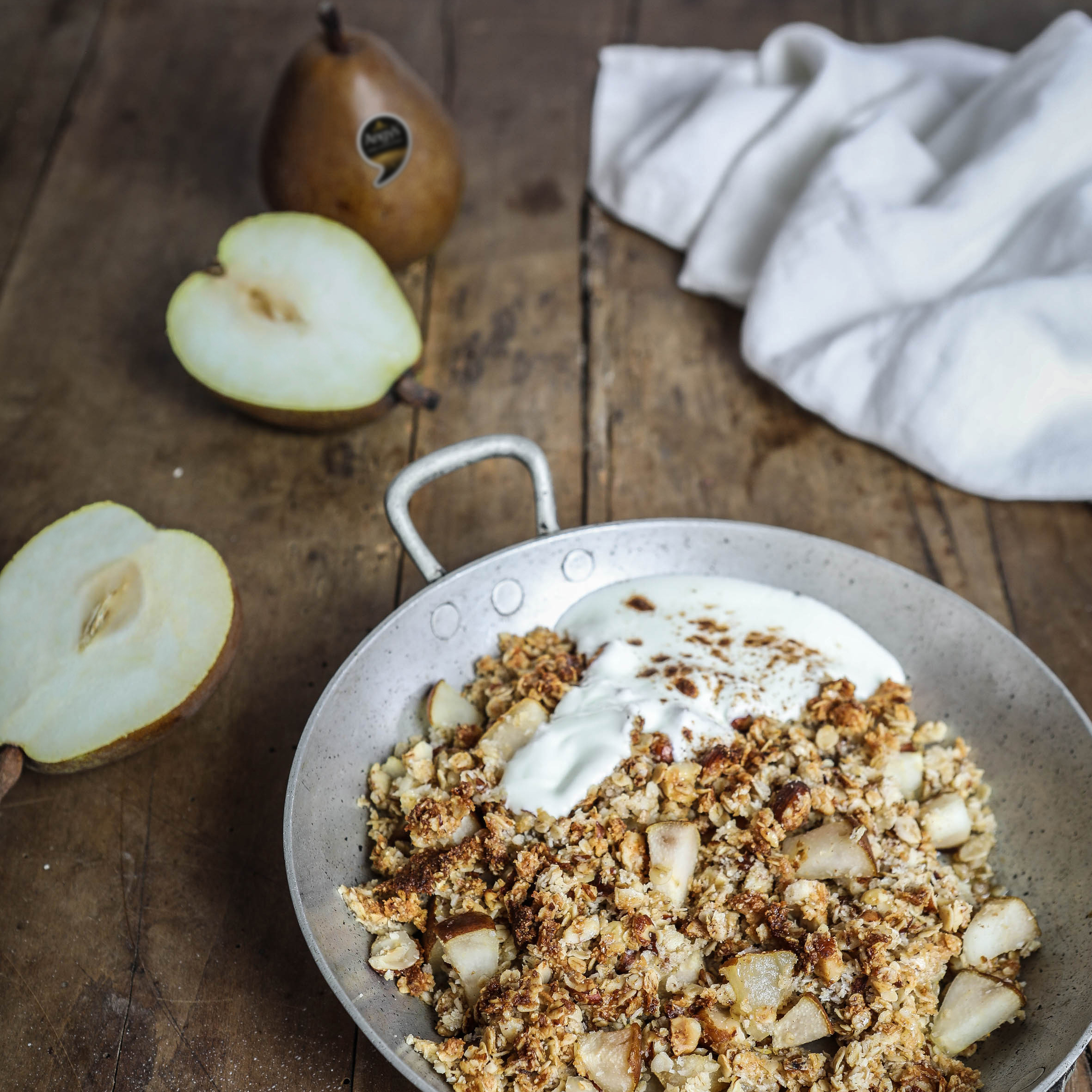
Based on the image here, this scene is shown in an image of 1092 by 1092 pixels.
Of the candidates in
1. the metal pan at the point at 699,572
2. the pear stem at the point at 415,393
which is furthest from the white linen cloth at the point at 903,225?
the pear stem at the point at 415,393

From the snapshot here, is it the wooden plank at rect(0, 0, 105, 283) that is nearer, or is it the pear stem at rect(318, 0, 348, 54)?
the pear stem at rect(318, 0, 348, 54)

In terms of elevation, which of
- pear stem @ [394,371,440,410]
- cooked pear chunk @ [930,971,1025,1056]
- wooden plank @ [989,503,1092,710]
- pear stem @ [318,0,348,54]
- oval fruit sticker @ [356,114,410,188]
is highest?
pear stem @ [318,0,348,54]

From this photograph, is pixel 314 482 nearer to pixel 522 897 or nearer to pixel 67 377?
pixel 67 377

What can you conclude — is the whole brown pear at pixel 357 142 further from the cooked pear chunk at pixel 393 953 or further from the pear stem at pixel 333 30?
the cooked pear chunk at pixel 393 953

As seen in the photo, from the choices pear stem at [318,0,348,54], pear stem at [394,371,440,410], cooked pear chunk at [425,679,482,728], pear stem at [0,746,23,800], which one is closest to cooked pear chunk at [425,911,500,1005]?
cooked pear chunk at [425,679,482,728]

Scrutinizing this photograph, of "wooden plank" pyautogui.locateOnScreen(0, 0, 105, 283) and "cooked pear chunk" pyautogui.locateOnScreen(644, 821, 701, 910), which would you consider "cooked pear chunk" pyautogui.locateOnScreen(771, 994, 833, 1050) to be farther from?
"wooden plank" pyautogui.locateOnScreen(0, 0, 105, 283)

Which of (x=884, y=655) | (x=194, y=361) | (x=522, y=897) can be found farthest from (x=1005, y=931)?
(x=194, y=361)

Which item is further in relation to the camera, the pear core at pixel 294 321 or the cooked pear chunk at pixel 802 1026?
the pear core at pixel 294 321
